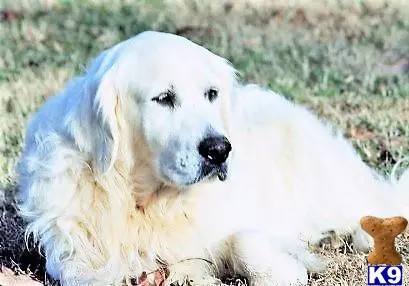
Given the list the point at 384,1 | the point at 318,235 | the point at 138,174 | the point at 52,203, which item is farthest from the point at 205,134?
the point at 384,1

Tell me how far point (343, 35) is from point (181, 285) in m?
5.16

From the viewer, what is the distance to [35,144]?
3.96 meters

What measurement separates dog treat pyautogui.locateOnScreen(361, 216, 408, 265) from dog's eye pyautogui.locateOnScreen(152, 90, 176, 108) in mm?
846

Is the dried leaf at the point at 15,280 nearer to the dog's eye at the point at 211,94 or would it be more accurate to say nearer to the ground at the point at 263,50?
the ground at the point at 263,50

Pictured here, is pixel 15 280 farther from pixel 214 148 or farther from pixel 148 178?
pixel 214 148

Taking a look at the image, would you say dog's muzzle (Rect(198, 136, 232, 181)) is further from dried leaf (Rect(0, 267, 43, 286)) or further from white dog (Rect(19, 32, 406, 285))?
dried leaf (Rect(0, 267, 43, 286))

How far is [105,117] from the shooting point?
12.3 ft

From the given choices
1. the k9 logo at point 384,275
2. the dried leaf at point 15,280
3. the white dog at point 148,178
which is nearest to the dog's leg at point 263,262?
the white dog at point 148,178

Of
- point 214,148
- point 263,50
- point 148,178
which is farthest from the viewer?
point 263,50

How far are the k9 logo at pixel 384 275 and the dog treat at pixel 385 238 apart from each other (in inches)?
0.8

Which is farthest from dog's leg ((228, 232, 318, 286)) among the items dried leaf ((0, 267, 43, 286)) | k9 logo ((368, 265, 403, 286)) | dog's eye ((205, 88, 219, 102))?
dried leaf ((0, 267, 43, 286))

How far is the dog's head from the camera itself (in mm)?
3648

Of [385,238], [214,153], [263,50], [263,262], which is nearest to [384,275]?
[385,238]

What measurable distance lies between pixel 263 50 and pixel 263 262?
4.51 metres
